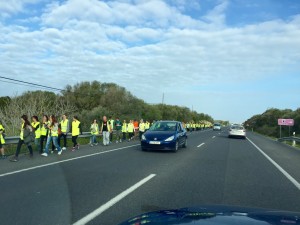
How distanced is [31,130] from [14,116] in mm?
15166

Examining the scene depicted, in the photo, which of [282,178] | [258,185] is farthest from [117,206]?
[282,178]

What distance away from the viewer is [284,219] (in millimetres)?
3482

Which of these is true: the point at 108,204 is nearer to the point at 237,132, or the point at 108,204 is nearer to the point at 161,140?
the point at 161,140

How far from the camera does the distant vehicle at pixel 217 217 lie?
326 cm

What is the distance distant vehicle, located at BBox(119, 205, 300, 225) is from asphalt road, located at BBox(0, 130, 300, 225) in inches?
71.8

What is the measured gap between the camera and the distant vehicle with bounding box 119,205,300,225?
3.26 m

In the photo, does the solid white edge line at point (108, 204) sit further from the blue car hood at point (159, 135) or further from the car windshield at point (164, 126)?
the car windshield at point (164, 126)

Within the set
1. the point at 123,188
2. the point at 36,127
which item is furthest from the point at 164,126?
the point at 123,188

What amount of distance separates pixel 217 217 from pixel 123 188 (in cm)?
458

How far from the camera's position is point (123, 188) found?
777cm

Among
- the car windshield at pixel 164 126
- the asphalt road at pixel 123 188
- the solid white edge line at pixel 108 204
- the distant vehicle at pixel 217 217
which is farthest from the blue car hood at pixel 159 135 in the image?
the distant vehicle at pixel 217 217

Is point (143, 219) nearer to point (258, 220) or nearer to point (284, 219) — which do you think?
point (258, 220)

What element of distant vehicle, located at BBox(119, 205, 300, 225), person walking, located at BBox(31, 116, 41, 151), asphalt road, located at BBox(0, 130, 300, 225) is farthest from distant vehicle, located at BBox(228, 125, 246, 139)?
distant vehicle, located at BBox(119, 205, 300, 225)

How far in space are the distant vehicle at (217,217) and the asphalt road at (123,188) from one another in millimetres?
1824
